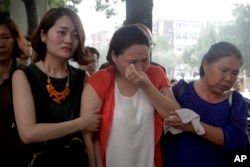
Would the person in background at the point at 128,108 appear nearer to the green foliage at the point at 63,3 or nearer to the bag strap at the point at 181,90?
the bag strap at the point at 181,90

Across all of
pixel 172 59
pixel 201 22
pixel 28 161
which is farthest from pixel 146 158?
pixel 172 59

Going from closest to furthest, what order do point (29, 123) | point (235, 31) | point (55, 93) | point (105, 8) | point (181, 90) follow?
point (29, 123) → point (55, 93) → point (181, 90) → point (105, 8) → point (235, 31)

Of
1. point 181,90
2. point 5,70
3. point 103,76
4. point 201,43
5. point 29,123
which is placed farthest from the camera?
point 201,43

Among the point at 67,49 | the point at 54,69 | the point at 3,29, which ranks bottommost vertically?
the point at 54,69

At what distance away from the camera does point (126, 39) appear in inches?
77.8

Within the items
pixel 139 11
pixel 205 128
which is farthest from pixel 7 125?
pixel 139 11

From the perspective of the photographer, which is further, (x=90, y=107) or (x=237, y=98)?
(x=237, y=98)

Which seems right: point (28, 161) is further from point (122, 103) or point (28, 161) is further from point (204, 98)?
point (204, 98)

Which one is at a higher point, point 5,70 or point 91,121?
point 5,70

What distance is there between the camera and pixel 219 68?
204 centimetres

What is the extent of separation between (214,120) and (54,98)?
3.11 ft

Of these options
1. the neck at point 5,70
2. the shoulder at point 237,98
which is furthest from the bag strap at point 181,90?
the neck at point 5,70

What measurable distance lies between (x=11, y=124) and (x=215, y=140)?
3.95ft

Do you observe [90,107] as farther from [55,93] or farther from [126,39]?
[126,39]
